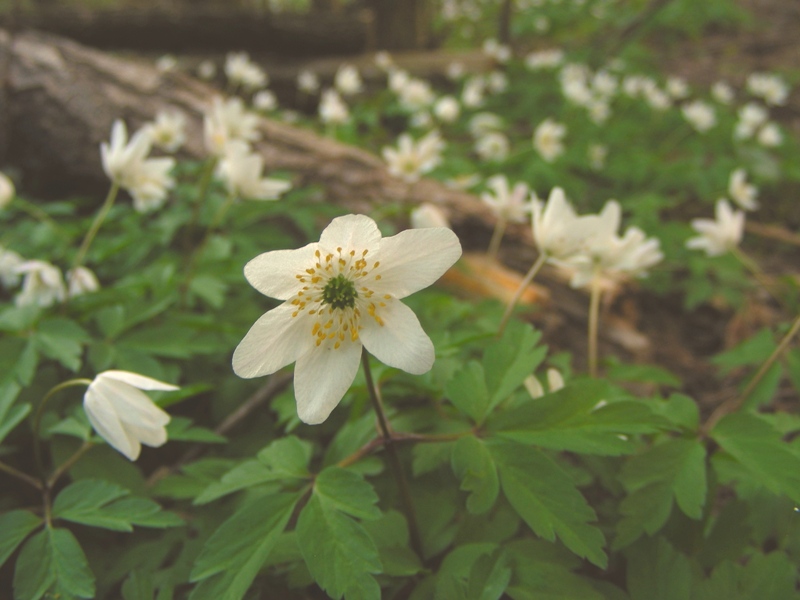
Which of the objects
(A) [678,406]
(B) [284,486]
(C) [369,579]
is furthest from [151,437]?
(A) [678,406]

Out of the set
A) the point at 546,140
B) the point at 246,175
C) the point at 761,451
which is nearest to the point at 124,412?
the point at 246,175

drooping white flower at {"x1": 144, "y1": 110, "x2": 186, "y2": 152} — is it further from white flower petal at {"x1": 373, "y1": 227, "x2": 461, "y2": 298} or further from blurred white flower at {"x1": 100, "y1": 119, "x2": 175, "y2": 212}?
white flower petal at {"x1": 373, "y1": 227, "x2": 461, "y2": 298}

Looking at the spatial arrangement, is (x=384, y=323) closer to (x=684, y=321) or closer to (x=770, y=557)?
(x=770, y=557)

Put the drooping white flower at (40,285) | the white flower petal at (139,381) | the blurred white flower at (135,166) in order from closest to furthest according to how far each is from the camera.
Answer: the white flower petal at (139,381) < the drooping white flower at (40,285) < the blurred white flower at (135,166)

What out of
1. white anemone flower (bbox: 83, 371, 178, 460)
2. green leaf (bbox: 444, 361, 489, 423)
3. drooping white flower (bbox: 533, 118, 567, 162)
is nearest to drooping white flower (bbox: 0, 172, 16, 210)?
white anemone flower (bbox: 83, 371, 178, 460)

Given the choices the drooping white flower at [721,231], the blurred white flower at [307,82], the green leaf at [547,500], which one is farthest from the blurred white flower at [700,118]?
the green leaf at [547,500]

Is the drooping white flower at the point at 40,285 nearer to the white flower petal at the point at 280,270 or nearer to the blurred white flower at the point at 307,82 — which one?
the white flower petal at the point at 280,270
